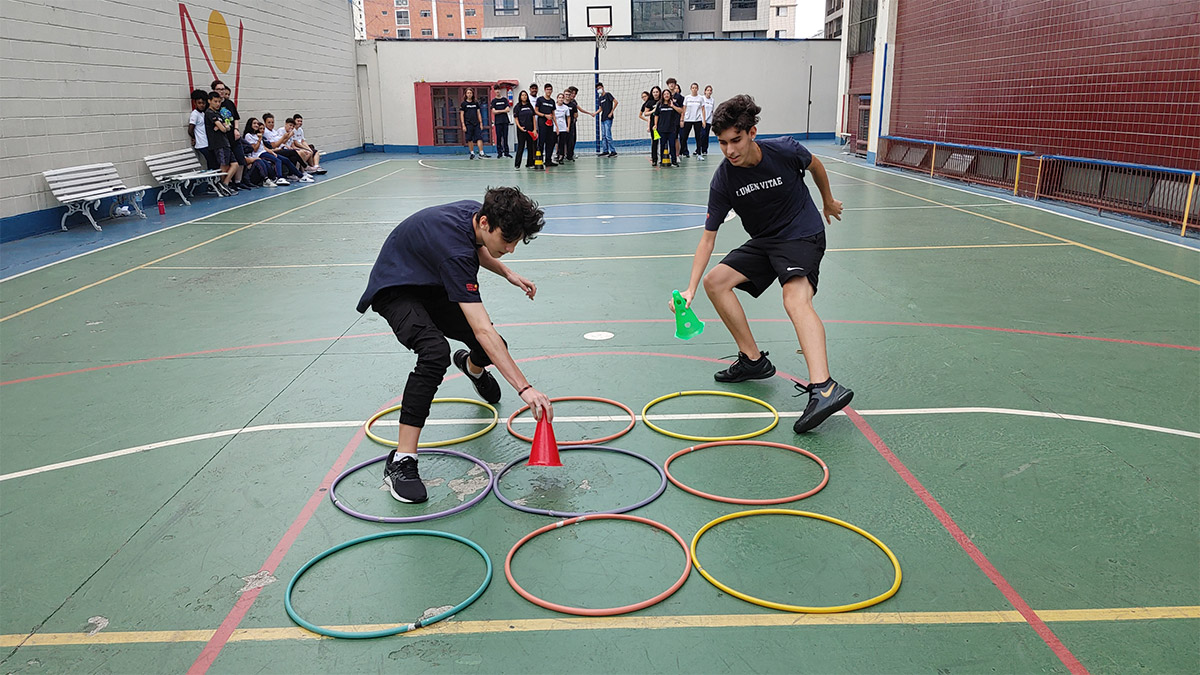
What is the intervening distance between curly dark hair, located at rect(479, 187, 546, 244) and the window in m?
50.1

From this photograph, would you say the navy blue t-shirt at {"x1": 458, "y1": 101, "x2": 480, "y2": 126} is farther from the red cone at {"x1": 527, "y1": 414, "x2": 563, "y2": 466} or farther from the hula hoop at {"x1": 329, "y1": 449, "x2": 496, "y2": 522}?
the red cone at {"x1": 527, "y1": 414, "x2": 563, "y2": 466}

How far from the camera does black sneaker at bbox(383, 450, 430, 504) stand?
3.89 m

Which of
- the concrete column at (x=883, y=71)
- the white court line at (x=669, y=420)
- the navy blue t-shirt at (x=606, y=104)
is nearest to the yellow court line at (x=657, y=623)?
the white court line at (x=669, y=420)

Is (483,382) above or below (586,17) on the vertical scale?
below

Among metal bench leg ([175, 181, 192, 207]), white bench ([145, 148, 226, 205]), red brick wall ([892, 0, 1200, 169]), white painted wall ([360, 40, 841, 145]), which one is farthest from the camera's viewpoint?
white painted wall ([360, 40, 841, 145])

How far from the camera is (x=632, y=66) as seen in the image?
30656mm

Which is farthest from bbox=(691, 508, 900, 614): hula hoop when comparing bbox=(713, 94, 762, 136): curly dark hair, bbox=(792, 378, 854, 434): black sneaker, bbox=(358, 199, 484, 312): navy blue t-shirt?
bbox=(713, 94, 762, 136): curly dark hair

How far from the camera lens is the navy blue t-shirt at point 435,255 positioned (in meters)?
3.77

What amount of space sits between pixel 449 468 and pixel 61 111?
38.6 ft

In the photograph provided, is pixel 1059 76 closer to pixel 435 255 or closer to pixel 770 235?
pixel 770 235

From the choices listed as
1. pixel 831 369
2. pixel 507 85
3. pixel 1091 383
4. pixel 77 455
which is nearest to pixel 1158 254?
pixel 1091 383

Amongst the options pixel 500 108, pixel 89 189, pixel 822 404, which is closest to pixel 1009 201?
pixel 822 404

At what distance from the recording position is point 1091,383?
5.30 meters

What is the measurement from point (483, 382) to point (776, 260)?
198 cm
